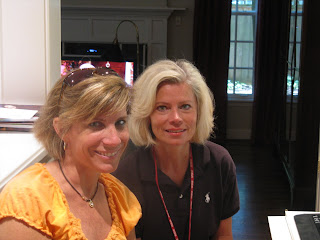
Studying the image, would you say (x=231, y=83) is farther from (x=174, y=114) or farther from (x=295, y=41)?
(x=174, y=114)

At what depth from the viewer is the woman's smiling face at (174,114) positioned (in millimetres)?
1558

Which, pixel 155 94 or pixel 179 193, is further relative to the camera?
pixel 179 193

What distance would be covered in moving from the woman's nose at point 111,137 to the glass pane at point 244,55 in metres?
6.23

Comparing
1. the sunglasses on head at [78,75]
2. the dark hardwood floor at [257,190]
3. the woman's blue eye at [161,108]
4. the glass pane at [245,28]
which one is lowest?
the dark hardwood floor at [257,190]

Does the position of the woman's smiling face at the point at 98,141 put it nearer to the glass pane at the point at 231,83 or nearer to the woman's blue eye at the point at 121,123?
the woman's blue eye at the point at 121,123

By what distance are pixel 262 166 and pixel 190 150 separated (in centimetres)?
396

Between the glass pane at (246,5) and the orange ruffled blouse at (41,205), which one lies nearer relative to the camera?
the orange ruffled blouse at (41,205)

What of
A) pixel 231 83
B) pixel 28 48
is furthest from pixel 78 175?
pixel 231 83

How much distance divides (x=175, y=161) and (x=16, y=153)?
2.07ft

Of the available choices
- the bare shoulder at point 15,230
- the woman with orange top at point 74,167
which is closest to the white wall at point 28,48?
the woman with orange top at point 74,167

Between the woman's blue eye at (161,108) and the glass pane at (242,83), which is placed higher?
the woman's blue eye at (161,108)

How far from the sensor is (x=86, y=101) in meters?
1.02

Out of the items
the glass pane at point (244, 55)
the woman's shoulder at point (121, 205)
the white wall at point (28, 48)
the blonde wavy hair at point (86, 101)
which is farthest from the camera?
the glass pane at point (244, 55)

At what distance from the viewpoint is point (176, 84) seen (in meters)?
1.57
